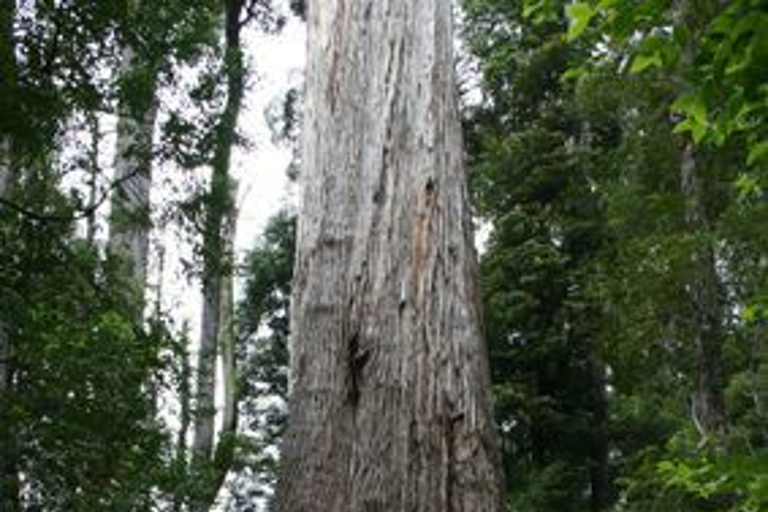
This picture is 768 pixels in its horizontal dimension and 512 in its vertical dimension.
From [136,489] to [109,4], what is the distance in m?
4.25

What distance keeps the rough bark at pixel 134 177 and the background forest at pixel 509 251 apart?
0.05 meters

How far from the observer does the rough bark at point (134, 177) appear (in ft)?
28.1

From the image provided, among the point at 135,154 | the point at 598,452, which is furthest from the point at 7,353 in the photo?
the point at 598,452

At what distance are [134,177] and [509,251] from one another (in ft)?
18.9

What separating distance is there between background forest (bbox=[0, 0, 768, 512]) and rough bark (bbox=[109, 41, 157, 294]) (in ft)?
0.15

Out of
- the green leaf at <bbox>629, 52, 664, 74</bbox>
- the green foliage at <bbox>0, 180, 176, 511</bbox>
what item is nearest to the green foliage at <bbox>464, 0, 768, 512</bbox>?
the green leaf at <bbox>629, 52, 664, 74</bbox>

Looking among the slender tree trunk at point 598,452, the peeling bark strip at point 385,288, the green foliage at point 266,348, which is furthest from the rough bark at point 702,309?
the green foliage at point 266,348

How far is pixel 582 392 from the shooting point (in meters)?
15.2

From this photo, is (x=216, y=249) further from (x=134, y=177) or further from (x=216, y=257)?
(x=134, y=177)

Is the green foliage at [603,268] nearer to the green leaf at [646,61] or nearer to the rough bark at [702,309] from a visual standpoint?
the rough bark at [702,309]

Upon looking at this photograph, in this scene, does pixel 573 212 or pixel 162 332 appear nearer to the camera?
pixel 162 332

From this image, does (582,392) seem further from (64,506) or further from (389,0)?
(389,0)

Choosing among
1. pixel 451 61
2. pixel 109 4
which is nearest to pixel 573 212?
pixel 109 4

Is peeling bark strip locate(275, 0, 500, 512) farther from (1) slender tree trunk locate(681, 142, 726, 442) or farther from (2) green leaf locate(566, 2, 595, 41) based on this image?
(1) slender tree trunk locate(681, 142, 726, 442)
